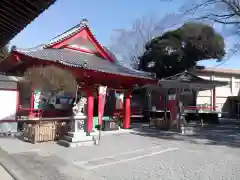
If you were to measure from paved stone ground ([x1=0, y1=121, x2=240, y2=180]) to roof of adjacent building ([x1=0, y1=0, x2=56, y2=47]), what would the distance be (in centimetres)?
394

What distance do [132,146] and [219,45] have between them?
811 inches

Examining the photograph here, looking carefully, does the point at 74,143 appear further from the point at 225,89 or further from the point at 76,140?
the point at 225,89

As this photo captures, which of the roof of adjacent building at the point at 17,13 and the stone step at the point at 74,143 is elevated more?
the roof of adjacent building at the point at 17,13

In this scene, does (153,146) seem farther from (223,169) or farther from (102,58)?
(102,58)

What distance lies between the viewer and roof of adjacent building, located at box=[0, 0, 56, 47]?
3068 millimetres

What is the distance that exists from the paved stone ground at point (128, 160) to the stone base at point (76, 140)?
0.39m

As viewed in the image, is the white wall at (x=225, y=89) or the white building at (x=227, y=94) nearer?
the white building at (x=227, y=94)

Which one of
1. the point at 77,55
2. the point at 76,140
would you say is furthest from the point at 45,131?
the point at 77,55

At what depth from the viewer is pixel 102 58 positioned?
18.1 m

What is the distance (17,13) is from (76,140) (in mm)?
8016

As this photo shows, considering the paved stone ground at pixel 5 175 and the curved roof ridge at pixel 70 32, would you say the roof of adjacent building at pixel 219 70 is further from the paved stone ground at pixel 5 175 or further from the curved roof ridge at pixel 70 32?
the paved stone ground at pixel 5 175

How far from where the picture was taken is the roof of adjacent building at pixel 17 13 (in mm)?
3068

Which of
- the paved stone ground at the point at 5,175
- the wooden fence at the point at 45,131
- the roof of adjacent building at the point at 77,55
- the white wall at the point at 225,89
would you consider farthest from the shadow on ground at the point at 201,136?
the white wall at the point at 225,89

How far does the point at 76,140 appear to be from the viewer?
35.4ft
